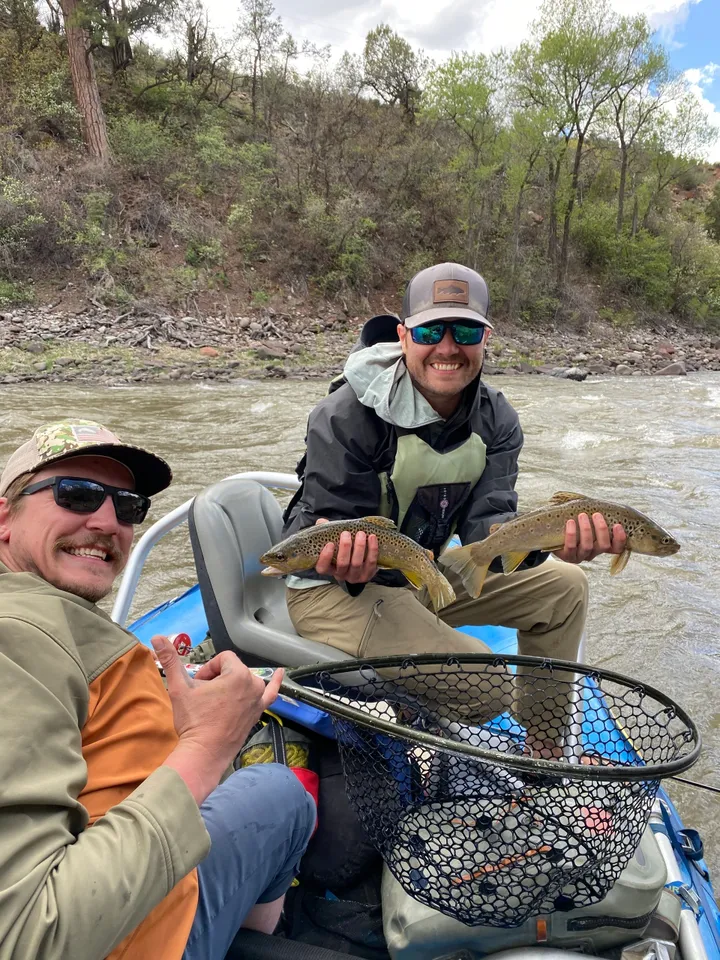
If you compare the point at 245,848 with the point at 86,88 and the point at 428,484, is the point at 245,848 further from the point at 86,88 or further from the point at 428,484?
the point at 86,88

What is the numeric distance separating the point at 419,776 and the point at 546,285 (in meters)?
29.3

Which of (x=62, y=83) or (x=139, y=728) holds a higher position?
(x=62, y=83)

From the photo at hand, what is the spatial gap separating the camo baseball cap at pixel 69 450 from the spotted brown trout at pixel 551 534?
1.18 metres

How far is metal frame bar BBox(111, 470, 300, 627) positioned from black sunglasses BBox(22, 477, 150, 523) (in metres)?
1.05

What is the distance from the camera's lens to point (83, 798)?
45.0 inches

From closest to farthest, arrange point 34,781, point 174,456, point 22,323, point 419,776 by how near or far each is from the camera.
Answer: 1. point 34,781
2. point 419,776
3. point 174,456
4. point 22,323

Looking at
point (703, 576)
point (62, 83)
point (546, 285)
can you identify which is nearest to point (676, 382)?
point (546, 285)

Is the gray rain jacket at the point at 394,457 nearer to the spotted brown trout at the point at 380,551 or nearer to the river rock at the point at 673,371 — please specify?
the spotted brown trout at the point at 380,551

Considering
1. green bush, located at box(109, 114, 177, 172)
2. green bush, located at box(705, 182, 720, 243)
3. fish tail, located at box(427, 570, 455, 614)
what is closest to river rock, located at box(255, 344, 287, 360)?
green bush, located at box(109, 114, 177, 172)

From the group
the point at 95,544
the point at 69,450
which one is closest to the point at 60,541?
the point at 95,544

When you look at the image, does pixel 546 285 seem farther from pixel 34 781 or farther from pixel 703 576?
pixel 34 781

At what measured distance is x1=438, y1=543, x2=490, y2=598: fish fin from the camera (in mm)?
2361

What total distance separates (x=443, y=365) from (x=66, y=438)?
1.47 m

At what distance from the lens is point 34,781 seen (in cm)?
93
